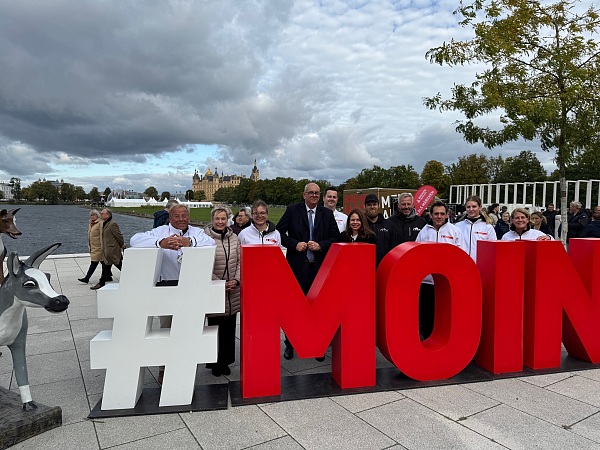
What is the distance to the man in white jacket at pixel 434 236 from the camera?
17.7 ft

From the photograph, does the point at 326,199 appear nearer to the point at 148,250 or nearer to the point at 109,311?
the point at 148,250

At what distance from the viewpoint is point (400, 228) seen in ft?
19.6

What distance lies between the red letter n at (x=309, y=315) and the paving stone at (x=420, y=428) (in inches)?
Result: 23.2

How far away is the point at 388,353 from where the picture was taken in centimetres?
428

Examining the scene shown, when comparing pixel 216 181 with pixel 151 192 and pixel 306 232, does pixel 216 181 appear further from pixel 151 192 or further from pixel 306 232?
pixel 306 232

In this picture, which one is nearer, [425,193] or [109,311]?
[109,311]

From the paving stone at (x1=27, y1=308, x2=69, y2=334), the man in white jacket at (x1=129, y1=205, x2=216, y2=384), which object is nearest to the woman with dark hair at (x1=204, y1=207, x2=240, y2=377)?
the man in white jacket at (x1=129, y1=205, x2=216, y2=384)

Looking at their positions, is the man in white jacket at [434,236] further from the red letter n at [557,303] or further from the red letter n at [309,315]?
the red letter n at [309,315]

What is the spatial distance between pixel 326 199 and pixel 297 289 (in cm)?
229

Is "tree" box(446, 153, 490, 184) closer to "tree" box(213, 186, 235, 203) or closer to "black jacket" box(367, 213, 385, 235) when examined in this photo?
"black jacket" box(367, 213, 385, 235)

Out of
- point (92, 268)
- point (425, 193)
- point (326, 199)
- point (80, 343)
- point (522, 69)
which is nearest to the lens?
point (80, 343)

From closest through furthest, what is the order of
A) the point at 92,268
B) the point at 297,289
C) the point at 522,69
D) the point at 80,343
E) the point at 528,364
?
the point at 297,289 → the point at 528,364 → the point at 80,343 → the point at 92,268 → the point at 522,69

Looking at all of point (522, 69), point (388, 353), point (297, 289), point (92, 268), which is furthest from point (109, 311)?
point (522, 69)

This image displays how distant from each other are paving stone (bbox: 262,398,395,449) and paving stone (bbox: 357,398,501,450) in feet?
0.41
